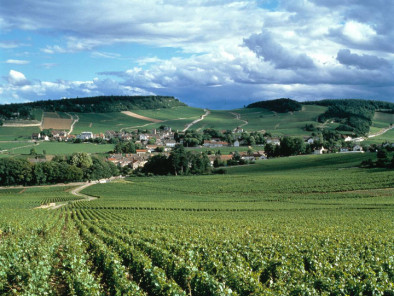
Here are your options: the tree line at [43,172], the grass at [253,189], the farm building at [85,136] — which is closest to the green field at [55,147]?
the farm building at [85,136]

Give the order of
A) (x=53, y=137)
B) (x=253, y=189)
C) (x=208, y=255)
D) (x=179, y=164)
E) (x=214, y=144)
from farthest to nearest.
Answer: (x=53, y=137), (x=214, y=144), (x=179, y=164), (x=253, y=189), (x=208, y=255)

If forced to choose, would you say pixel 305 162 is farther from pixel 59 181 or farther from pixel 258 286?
pixel 258 286

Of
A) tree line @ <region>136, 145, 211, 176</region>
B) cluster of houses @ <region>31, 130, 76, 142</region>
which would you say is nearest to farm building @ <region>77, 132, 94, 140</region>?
cluster of houses @ <region>31, 130, 76, 142</region>

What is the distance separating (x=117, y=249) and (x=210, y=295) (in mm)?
10654

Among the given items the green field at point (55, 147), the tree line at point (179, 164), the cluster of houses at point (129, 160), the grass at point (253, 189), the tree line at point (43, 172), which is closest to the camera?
the grass at point (253, 189)

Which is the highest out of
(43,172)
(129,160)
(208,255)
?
(208,255)

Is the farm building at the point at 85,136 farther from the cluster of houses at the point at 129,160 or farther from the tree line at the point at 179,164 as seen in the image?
the tree line at the point at 179,164

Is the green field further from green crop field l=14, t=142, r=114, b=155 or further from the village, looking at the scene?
the village

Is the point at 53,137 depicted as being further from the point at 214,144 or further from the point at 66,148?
the point at 214,144

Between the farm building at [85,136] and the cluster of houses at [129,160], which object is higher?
the farm building at [85,136]

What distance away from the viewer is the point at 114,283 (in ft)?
52.2

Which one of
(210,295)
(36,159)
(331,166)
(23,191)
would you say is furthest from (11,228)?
(36,159)

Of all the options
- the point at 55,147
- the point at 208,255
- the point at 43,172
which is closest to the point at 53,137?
the point at 55,147

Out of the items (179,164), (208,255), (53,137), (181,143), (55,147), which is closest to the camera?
(208,255)
